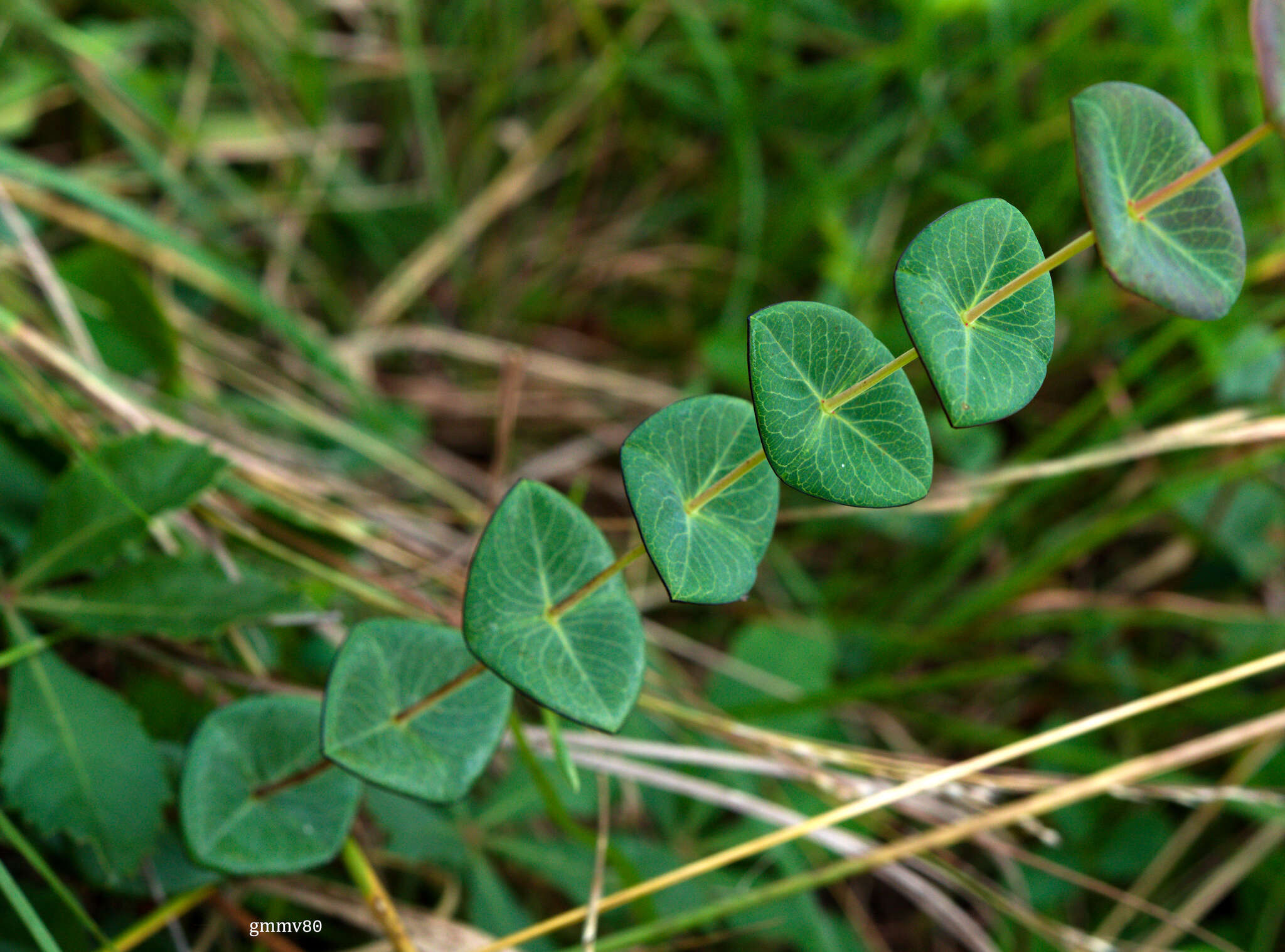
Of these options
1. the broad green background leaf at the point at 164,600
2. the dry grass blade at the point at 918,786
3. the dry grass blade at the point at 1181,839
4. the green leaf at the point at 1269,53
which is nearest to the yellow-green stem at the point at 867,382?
the green leaf at the point at 1269,53

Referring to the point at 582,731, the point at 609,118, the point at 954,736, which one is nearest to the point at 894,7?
the point at 609,118

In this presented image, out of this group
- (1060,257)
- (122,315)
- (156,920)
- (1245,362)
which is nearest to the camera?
(1060,257)

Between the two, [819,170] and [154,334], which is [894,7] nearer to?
[819,170]

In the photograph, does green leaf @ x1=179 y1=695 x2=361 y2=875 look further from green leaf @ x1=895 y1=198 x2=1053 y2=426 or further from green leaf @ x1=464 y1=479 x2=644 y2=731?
green leaf @ x1=895 y1=198 x2=1053 y2=426

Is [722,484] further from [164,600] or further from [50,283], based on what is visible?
[50,283]

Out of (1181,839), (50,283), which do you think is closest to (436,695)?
(50,283)

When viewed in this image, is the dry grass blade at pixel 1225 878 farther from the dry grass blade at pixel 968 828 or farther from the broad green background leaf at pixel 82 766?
the broad green background leaf at pixel 82 766

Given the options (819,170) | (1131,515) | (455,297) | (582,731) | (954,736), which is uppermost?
(819,170)
